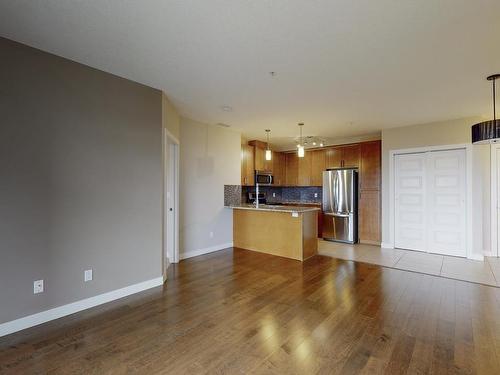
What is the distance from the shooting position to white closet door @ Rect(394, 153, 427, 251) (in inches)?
203

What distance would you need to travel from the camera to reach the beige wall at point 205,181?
4.72 metres

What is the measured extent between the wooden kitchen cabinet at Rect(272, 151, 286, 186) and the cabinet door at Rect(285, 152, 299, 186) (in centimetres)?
12

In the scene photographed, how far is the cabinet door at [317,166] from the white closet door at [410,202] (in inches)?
70.6

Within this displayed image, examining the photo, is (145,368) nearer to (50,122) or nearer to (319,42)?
(50,122)

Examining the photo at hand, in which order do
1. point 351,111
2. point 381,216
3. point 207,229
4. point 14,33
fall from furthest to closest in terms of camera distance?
point 381,216, point 207,229, point 351,111, point 14,33

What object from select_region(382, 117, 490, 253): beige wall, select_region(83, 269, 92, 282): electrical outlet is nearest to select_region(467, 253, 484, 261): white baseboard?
select_region(382, 117, 490, 253): beige wall

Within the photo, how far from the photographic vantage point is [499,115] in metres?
4.34

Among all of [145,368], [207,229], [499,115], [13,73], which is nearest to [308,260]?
[207,229]

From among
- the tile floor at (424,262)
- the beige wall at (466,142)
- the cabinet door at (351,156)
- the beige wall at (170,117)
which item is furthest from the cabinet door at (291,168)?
the beige wall at (170,117)

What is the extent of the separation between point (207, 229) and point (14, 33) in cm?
388

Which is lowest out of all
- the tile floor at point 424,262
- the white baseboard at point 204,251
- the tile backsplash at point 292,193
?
the tile floor at point 424,262

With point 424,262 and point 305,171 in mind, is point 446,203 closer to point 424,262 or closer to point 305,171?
point 424,262

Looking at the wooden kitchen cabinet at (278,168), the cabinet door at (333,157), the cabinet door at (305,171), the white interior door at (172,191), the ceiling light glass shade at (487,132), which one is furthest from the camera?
the wooden kitchen cabinet at (278,168)

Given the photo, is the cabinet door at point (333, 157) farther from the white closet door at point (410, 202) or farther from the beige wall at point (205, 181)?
the beige wall at point (205, 181)
